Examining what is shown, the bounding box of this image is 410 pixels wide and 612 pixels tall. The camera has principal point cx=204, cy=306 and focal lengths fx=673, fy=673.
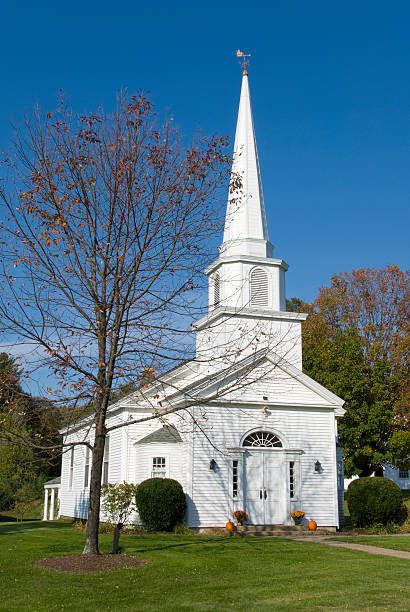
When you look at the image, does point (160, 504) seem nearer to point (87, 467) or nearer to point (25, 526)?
point (87, 467)

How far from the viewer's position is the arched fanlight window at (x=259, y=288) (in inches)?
1016

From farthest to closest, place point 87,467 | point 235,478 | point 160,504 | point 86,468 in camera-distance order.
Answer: point 86,468, point 87,467, point 235,478, point 160,504

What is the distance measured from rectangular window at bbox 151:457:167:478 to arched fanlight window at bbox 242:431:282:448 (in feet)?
8.89

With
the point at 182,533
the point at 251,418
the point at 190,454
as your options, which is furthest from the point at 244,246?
the point at 182,533

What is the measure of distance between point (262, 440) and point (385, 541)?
5.42 metres

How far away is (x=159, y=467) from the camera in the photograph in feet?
72.5

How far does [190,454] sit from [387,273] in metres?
22.6

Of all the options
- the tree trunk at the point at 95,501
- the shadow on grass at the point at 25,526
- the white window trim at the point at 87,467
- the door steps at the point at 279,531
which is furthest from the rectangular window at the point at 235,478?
the tree trunk at the point at 95,501

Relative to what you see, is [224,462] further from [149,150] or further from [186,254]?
[149,150]

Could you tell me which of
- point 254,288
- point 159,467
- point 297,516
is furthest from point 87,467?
point 254,288

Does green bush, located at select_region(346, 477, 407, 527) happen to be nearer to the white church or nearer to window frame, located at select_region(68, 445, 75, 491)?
the white church

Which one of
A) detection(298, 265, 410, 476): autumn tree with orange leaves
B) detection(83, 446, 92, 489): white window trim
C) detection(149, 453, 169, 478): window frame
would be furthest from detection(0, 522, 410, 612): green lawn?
detection(298, 265, 410, 476): autumn tree with orange leaves

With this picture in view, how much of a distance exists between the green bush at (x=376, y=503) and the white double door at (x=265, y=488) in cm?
251

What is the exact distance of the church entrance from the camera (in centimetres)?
2158
